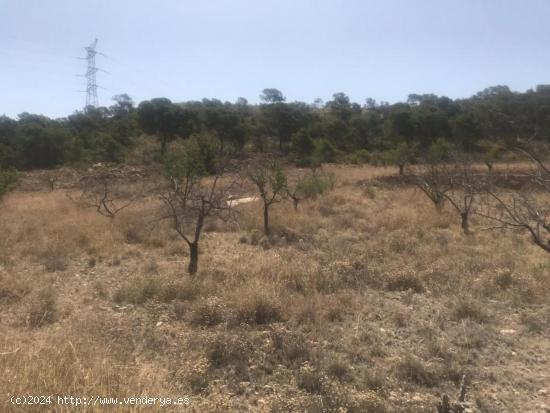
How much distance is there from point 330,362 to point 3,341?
3446mm

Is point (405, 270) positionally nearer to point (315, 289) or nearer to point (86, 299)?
point (315, 289)

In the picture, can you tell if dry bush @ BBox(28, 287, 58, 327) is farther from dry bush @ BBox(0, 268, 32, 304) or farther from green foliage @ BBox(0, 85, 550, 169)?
green foliage @ BBox(0, 85, 550, 169)

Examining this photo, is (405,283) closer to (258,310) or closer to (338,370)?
(258,310)

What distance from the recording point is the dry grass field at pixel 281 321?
12.6 feet

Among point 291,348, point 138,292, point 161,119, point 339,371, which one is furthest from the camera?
point 161,119

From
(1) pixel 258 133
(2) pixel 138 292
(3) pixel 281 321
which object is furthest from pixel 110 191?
(1) pixel 258 133

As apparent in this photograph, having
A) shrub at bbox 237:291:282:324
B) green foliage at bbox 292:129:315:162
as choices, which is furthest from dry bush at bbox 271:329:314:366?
green foliage at bbox 292:129:315:162

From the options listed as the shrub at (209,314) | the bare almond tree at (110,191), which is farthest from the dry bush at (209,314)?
the bare almond tree at (110,191)

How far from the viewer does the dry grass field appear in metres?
3.85

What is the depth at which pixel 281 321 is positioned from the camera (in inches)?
233

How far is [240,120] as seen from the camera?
40.2 m

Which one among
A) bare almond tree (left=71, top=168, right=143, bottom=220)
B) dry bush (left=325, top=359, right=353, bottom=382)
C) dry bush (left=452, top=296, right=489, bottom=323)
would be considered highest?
bare almond tree (left=71, top=168, right=143, bottom=220)

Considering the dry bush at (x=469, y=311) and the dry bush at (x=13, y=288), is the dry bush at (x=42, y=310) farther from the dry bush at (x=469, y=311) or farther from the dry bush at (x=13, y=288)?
the dry bush at (x=469, y=311)

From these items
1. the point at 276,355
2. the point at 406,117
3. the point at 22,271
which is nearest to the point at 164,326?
the point at 276,355
